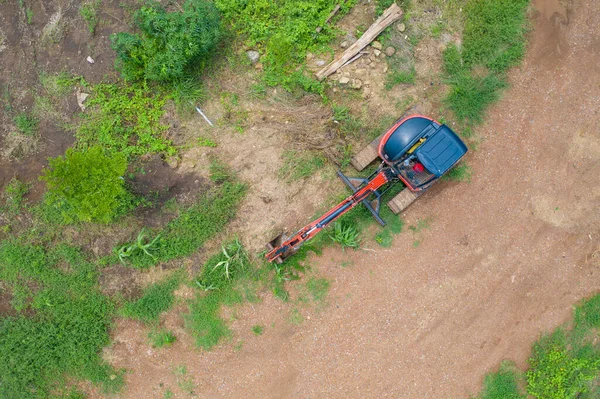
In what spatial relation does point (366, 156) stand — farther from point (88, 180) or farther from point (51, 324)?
point (51, 324)

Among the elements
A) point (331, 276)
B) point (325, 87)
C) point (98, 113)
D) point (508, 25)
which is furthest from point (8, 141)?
point (508, 25)

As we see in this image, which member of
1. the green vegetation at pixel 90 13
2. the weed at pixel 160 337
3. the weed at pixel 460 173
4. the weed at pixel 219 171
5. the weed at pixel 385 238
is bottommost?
the weed at pixel 160 337

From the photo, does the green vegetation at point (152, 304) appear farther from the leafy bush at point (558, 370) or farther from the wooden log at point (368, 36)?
the leafy bush at point (558, 370)

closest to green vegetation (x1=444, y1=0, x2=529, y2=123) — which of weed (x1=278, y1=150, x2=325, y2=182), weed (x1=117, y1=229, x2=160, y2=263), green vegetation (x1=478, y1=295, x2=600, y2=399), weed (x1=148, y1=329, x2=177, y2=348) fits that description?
weed (x1=278, y1=150, x2=325, y2=182)

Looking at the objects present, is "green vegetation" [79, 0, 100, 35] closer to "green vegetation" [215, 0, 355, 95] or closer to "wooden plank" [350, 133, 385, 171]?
"green vegetation" [215, 0, 355, 95]

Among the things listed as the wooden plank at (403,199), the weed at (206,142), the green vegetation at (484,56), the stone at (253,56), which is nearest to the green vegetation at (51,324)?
the weed at (206,142)

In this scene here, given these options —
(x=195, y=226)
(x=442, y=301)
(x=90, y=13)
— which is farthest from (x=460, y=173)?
(x=90, y=13)
